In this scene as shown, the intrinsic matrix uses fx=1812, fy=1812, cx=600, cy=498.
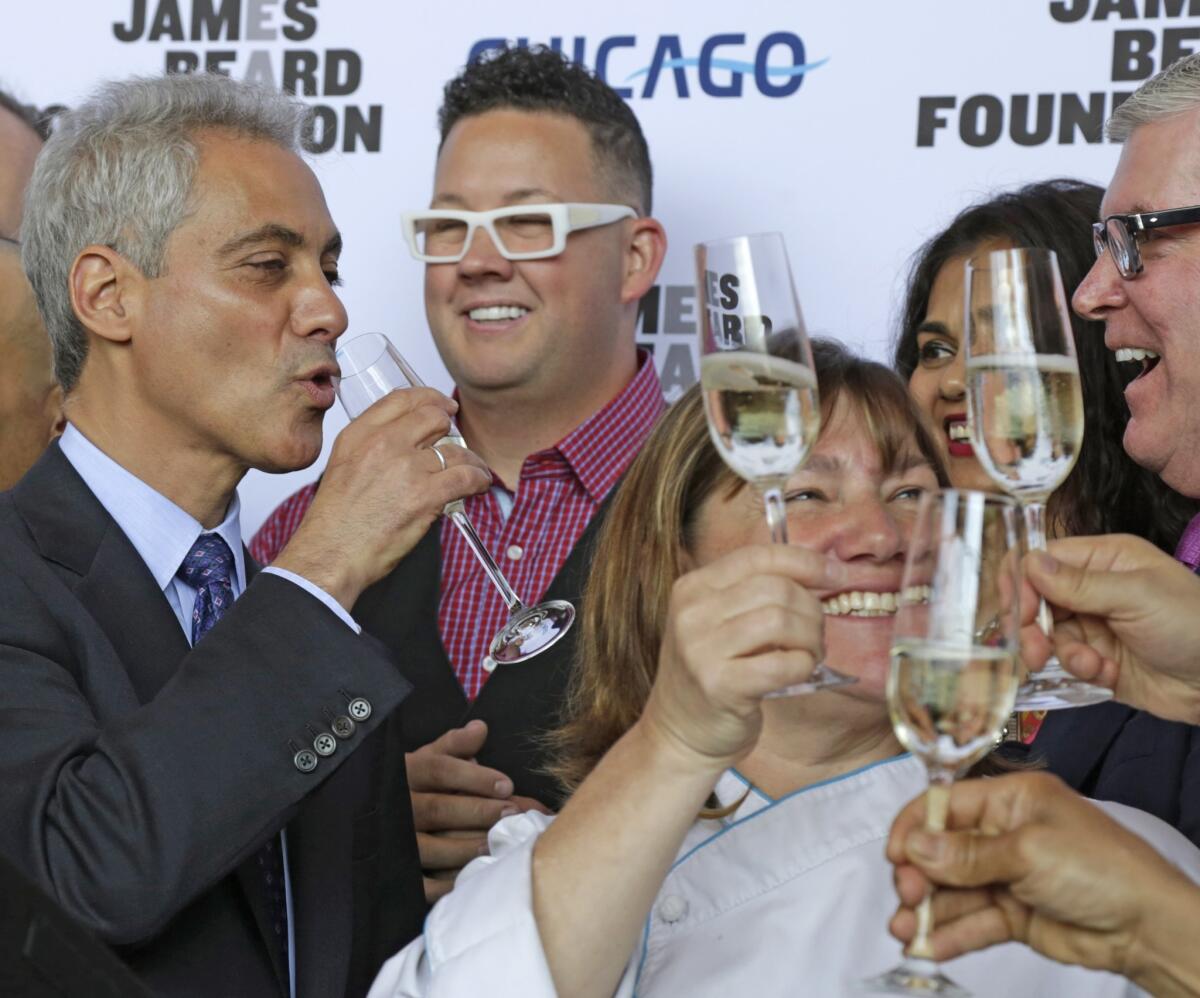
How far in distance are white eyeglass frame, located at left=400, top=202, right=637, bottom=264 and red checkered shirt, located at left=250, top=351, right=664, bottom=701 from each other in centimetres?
32

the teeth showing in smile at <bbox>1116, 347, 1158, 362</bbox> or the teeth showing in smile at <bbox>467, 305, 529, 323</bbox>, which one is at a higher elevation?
the teeth showing in smile at <bbox>1116, 347, 1158, 362</bbox>

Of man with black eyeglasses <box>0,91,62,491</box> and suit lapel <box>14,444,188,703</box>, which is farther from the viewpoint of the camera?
man with black eyeglasses <box>0,91,62,491</box>

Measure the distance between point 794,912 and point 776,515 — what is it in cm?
51

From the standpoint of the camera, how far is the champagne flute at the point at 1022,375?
166 cm

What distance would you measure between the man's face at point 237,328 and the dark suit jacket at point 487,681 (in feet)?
2.29

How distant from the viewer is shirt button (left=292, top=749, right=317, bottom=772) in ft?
6.61

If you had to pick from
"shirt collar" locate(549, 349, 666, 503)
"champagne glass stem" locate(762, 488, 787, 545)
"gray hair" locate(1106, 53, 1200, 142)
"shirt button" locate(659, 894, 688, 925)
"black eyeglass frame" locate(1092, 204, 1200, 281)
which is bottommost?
"shirt button" locate(659, 894, 688, 925)

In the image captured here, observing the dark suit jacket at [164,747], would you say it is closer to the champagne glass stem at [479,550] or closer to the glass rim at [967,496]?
the champagne glass stem at [479,550]

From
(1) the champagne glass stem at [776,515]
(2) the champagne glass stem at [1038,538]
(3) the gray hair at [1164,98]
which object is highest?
(3) the gray hair at [1164,98]

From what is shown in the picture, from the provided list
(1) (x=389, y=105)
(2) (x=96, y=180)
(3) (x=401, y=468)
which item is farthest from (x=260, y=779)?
(1) (x=389, y=105)

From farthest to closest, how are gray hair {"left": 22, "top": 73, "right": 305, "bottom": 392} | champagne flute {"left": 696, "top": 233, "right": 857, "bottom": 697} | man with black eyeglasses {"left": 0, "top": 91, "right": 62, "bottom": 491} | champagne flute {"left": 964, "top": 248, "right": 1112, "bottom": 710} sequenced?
man with black eyeglasses {"left": 0, "top": 91, "right": 62, "bottom": 491} < gray hair {"left": 22, "top": 73, "right": 305, "bottom": 392} < champagne flute {"left": 964, "top": 248, "right": 1112, "bottom": 710} < champagne flute {"left": 696, "top": 233, "right": 857, "bottom": 697}

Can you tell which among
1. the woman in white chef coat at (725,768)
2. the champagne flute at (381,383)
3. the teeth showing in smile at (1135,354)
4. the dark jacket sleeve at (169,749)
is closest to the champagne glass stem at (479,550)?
the champagne flute at (381,383)

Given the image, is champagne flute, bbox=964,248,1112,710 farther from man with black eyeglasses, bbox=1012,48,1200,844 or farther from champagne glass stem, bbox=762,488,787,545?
man with black eyeglasses, bbox=1012,48,1200,844

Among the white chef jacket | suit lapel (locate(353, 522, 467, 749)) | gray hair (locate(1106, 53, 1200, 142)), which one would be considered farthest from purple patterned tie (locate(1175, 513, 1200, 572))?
suit lapel (locate(353, 522, 467, 749))
